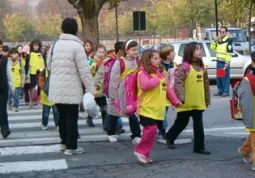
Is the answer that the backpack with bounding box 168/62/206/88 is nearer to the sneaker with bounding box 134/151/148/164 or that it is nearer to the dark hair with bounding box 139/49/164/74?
the dark hair with bounding box 139/49/164/74

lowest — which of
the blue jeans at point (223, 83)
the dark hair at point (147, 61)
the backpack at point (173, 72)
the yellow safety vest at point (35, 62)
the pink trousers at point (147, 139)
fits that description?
the blue jeans at point (223, 83)

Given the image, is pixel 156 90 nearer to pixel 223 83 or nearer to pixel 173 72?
pixel 173 72

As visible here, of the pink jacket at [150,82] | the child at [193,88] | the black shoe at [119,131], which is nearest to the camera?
the pink jacket at [150,82]

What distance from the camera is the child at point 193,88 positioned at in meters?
7.53

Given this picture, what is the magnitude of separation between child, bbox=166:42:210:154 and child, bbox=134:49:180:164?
0.39 m

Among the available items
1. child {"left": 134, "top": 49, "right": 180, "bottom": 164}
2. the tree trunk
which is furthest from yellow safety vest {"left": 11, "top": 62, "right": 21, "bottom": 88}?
the tree trunk

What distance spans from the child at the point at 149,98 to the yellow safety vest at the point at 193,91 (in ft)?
1.59

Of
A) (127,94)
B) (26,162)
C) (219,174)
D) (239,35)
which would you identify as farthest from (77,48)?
(239,35)

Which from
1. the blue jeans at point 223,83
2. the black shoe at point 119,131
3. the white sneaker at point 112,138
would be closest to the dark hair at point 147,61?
the white sneaker at point 112,138

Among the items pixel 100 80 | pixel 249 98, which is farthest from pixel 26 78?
pixel 249 98

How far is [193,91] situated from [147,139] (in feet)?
3.17

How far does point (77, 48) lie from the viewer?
7.56 metres

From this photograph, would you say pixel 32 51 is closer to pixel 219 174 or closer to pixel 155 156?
pixel 155 156

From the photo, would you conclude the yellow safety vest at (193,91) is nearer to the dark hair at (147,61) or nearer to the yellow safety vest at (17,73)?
the dark hair at (147,61)
